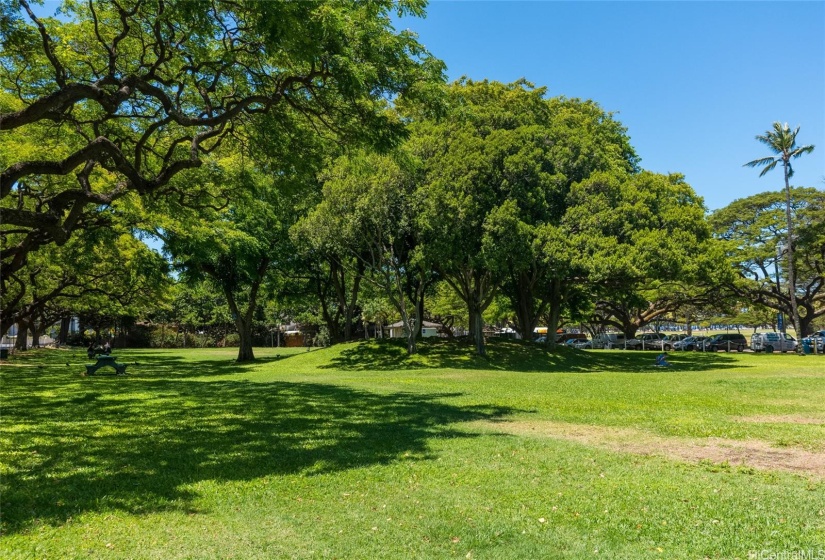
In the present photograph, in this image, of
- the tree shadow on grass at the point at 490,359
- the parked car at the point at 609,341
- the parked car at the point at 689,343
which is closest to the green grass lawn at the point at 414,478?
the tree shadow on grass at the point at 490,359

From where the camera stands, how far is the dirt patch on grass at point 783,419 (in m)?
9.34

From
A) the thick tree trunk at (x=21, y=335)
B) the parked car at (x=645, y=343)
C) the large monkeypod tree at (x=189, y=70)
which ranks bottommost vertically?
the parked car at (x=645, y=343)

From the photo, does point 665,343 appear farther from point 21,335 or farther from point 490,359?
point 21,335

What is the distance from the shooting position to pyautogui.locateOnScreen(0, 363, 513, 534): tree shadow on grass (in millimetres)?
5578

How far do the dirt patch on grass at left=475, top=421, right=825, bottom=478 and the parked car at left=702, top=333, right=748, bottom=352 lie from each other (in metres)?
37.2

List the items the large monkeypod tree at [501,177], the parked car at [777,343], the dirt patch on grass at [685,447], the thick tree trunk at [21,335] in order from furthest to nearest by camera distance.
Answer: the parked car at [777,343], the thick tree trunk at [21,335], the large monkeypod tree at [501,177], the dirt patch on grass at [685,447]

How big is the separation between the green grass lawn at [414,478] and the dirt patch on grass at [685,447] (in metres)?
0.05

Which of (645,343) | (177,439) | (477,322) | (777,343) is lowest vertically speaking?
(645,343)

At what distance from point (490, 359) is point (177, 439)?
66.3 ft

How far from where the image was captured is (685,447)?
7.50m

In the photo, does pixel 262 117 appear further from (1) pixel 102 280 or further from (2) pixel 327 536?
(1) pixel 102 280

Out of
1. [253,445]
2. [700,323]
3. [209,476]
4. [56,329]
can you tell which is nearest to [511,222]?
[253,445]

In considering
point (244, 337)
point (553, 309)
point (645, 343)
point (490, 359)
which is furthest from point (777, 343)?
point (244, 337)

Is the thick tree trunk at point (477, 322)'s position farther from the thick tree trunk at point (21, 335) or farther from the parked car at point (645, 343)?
the thick tree trunk at point (21, 335)
